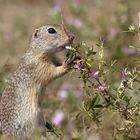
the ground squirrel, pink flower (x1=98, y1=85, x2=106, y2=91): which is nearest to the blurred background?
the ground squirrel

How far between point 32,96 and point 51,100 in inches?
61.3

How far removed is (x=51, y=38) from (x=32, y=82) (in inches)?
21.6

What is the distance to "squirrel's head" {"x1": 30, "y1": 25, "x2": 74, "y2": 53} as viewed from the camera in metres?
6.45

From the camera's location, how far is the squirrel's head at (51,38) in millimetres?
6449

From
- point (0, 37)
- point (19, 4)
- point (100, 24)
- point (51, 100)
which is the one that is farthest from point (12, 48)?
point (19, 4)

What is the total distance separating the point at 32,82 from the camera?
6.33m

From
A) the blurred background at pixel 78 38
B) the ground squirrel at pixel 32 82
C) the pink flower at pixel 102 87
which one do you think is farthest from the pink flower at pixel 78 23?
the pink flower at pixel 102 87

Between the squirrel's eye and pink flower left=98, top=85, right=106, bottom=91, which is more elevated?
the squirrel's eye

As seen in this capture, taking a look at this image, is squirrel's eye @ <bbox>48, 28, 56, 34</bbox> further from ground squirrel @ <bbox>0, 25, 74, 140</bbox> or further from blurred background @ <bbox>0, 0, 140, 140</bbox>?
blurred background @ <bbox>0, 0, 140, 140</bbox>

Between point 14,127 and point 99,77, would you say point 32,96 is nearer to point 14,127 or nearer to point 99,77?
point 14,127

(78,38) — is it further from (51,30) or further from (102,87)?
(102,87)

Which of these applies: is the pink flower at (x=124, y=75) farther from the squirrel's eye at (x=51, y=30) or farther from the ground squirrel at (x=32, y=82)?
the squirrel's eye at (x=51, y=30)

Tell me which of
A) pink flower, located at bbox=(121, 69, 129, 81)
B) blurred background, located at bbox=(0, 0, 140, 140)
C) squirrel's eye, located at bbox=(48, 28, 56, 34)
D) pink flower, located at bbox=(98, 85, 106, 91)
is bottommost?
blurred background, located at bbox=(0, 0, 140, 140)

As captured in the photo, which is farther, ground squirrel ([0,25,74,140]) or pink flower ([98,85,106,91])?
ground squirrel ([0,25,74,140])
